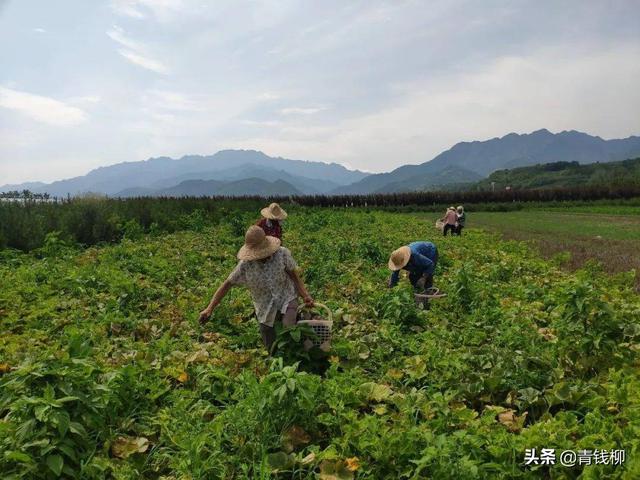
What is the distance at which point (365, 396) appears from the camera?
13.3ft

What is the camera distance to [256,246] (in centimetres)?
507

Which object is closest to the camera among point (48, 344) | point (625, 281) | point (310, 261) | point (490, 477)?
point (490, 477)

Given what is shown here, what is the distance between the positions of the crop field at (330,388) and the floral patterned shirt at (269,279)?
47 centimetres

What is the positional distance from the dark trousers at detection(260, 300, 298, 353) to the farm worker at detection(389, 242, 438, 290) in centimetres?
249

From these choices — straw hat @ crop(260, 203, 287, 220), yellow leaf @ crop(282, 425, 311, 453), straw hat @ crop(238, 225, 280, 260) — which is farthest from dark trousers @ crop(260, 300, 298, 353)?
straw hat @ crop(260, 203, 287, 220)

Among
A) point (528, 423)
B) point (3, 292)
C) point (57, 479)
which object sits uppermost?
point (3, 292)

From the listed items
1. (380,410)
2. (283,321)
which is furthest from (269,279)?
(380,410)

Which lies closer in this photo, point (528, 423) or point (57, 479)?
point (57, 479)

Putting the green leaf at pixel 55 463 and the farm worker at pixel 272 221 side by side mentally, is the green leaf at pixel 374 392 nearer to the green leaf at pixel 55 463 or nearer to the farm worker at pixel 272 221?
the green leaf at pixel 55 463

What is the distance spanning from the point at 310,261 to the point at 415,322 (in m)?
5.39

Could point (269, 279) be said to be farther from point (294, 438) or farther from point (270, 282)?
point (294, 438)

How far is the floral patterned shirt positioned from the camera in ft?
16.9

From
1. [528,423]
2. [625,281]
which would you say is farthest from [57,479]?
[625,281]

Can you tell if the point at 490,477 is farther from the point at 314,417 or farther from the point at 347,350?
the point at 347,350
